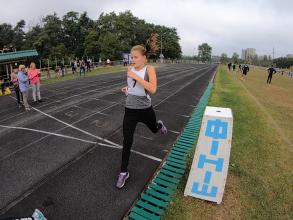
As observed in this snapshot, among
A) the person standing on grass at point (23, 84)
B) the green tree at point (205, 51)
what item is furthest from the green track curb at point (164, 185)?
the green tree at point (205, 51)

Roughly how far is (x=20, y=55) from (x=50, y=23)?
183 ft

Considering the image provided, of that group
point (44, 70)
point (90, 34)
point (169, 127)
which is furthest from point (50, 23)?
point (169, 127)

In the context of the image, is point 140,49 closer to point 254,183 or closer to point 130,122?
point 130,122

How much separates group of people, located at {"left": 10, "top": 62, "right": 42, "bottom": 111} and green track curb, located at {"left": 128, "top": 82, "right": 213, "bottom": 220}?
290 inches

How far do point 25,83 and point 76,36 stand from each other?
229 ft

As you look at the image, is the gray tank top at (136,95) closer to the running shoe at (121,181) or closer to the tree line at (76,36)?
the running shoe at (121,181)

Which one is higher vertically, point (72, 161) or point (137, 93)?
point (137, 93)

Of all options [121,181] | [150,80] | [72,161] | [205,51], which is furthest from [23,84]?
[205,51]

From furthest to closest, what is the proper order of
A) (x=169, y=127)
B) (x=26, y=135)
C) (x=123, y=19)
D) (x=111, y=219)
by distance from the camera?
1. (x=123, y=19)
2. (x=169, y=127)
3. (x=26, y=135)
4. (x=111, y=219)

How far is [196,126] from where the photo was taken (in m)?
8.86

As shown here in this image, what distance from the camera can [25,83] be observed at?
38.1ft

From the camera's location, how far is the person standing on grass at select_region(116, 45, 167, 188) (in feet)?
14.4

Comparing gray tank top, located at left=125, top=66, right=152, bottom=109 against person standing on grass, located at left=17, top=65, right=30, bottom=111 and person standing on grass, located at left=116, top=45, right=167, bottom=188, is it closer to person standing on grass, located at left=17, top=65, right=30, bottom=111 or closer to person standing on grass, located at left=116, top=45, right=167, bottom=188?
person standing on grass, located at left=116, top=45, right=167, bottom=188

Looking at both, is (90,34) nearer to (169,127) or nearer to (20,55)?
(20,55)
